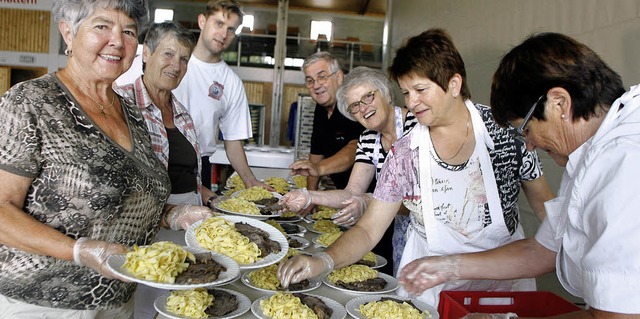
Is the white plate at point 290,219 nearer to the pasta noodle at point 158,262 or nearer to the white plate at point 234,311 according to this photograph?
the white plate at point 234,311

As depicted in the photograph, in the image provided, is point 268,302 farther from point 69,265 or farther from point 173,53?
point 173,53

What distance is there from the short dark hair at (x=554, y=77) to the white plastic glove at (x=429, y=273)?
0.72 m

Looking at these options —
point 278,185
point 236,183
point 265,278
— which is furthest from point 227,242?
point 236,183

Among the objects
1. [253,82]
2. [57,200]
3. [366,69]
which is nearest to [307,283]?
[57,200]

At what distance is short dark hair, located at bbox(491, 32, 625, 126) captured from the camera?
4.60 ft

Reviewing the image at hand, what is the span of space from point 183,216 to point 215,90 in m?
1.97

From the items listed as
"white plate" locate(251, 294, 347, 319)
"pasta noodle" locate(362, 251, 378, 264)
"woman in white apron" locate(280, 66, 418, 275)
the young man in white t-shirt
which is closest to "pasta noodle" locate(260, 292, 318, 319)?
"white plate" locate(251, 294, 347, 319)

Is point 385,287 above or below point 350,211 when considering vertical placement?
below

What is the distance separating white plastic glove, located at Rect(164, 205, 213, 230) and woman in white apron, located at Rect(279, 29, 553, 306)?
66cm

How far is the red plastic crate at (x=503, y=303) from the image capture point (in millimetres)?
1836

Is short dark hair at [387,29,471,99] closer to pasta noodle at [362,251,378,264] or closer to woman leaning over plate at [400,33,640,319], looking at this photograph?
woman leaning over plate at [400,33,640,319]

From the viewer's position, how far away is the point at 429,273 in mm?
2025

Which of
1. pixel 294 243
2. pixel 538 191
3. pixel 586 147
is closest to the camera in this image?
pixel 586 147

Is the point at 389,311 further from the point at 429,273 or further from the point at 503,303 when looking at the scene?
the point at 503,303
